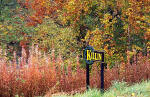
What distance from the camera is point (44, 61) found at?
7.96 meters

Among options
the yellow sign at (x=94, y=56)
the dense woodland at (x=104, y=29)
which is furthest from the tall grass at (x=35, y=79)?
the dense woodland at (x=104, y=29)

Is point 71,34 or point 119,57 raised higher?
point 71,34

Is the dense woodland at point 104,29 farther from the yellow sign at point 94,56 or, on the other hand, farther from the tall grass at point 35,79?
the yellow sign at point 94,56

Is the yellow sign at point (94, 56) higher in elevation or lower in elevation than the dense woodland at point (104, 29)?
lower

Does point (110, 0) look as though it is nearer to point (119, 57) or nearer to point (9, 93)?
point (119, 57)

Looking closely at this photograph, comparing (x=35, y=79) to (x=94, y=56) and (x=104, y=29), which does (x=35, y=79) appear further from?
(x=104, y=29)

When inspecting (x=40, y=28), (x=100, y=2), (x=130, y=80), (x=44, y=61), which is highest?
(x=100, y=2)

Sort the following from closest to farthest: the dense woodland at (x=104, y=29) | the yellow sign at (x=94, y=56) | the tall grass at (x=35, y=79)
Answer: the yellow sign at (x=94, y=56), the tall grass at (x=35, y=79), the dense woodland at (x=104, y=29)

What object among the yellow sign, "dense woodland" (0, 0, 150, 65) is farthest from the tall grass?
"dense woodland" (0, 0, 150, 65)

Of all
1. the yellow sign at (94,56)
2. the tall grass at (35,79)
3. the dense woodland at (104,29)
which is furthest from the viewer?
the dense woodland at (104,29)

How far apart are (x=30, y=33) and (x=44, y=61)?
8.81 meters

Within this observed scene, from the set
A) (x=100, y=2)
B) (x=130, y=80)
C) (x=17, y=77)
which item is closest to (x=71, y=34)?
(x=100, y=2)

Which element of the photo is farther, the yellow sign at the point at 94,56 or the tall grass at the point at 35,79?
the tall grass at the point at 35,79

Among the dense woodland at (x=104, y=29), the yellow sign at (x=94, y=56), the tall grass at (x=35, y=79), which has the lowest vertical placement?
the tall grass at (x=35, y=79)
